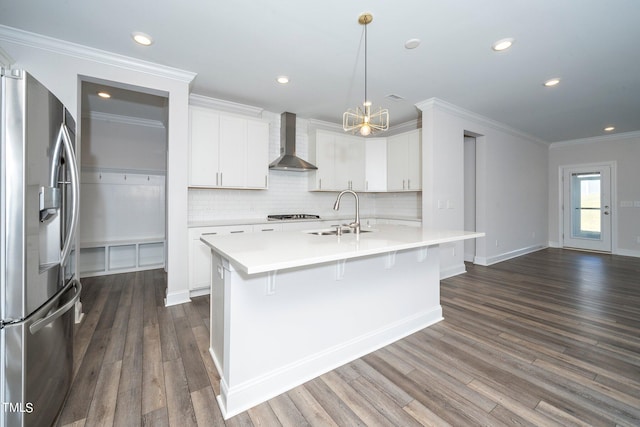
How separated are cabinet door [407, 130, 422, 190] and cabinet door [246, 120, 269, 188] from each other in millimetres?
2445

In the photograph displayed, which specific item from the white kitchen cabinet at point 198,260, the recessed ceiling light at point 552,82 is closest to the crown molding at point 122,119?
the white kitchen cabinet at point 198,260

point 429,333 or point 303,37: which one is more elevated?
point 303,37

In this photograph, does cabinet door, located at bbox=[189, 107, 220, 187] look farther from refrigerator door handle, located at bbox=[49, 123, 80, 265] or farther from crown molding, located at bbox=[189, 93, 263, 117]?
refrigerator door handle, located at bbox=[49, 123, 80, 265]

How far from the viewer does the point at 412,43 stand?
2533 millimetres

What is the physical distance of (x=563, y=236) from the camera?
6684 millimetres

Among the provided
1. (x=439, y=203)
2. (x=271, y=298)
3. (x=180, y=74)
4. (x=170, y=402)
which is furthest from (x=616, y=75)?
(x=170, y=402)

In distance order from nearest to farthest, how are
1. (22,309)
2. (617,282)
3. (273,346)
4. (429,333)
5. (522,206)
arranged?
(22,309) < (273,346) < (429,333) < (617,282) < (522,206)

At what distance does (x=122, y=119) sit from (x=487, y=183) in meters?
6.45

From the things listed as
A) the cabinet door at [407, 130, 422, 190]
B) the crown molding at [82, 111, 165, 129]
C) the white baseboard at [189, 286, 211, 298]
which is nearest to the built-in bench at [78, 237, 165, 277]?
the white baseboard at [189, 286, 211, 298]

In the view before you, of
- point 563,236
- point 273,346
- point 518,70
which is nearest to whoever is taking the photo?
point 273,346

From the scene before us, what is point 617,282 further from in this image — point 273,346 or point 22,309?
point 22,309

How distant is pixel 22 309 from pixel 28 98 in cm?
90

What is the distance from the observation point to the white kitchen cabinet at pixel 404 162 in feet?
15.2

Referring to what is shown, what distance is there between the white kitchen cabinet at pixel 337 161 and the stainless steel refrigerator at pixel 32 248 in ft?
11.7
